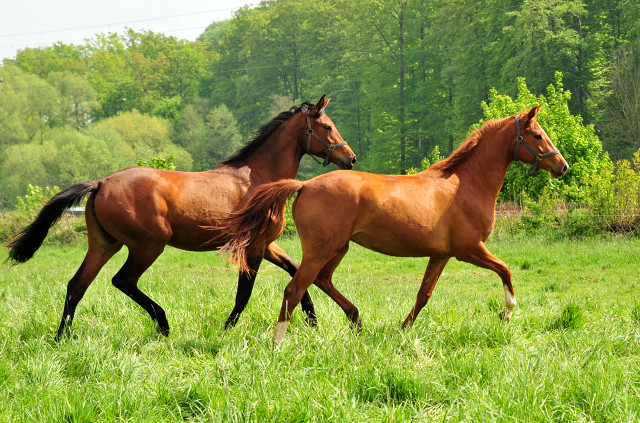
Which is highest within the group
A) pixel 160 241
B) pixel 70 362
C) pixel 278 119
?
pixel 278 119

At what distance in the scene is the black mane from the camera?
21.4 ft

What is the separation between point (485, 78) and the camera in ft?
138

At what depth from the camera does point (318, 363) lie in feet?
14.2

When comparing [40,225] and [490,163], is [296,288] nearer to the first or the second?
[490,163]

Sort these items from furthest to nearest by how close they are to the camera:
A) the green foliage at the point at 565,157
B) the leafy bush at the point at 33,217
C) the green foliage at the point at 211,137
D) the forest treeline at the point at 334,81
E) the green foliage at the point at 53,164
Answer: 1. the green foliage at the point at 211,137
2. the green foliage at the point at 53,164
3. the forest treeline at the point at 334,81
4. the leafy bush at the point at 33,217
5. the green foliage at the point at 565,157

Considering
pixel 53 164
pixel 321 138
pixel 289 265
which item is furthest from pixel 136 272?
pixel 53 164

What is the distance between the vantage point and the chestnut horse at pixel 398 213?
5016 millimetres

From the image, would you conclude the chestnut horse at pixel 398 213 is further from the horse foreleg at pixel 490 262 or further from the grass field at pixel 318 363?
the grass field at pixel 318 363

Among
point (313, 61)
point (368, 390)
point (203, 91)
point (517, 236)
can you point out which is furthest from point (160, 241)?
point (203, 91)

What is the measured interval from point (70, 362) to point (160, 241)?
1.62 metres

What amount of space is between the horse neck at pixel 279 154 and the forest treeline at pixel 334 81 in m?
12.4

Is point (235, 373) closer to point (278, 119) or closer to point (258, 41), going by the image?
point (278, 119)

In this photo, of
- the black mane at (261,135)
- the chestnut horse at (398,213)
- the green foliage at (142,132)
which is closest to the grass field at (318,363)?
the chestnut horse at (398,213)

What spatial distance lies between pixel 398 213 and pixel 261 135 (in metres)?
2.18
